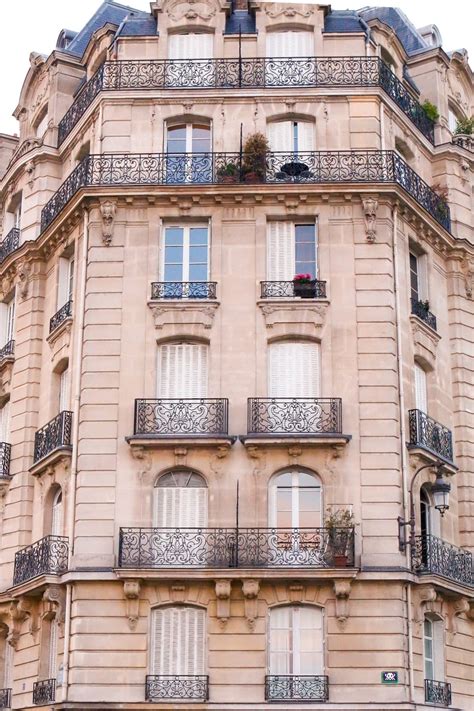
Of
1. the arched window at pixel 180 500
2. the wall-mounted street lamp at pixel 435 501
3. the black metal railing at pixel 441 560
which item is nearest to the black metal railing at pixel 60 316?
the arched window at pixel 180 500

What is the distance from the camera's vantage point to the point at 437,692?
89.9 ft

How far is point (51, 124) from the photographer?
34.3 m

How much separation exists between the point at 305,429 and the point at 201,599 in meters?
4.24

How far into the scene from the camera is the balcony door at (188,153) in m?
30.1

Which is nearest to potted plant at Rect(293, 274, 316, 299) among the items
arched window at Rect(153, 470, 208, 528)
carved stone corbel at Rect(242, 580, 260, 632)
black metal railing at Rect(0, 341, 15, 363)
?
arched window at Rect(153, 470, 208, 528)

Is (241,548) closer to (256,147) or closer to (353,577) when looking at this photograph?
(353,577)

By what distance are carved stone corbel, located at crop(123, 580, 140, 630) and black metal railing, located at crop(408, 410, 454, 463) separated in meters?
6.78

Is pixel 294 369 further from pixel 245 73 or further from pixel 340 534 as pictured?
pixel 245 73

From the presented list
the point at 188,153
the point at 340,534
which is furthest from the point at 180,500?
the point at 188,153

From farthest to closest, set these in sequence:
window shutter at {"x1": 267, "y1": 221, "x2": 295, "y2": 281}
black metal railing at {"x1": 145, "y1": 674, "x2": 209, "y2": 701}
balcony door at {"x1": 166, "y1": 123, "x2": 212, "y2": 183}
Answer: balcony door at {"x1": 166, "y1": 123, "x2": 212, "y2": 183}
window shutter at {"x1": 267, "y1": 221, "x2": 295, "y2": 281}
black metal railing at {"x1": 145, "y1": 674, "x2": 209, "y2": 701}

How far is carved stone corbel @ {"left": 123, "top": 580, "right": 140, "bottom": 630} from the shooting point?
2631cm

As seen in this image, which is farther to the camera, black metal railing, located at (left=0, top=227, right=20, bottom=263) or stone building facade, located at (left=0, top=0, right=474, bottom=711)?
A: black metal railing, located at (left=0, top=227, right=20, bottom=263)

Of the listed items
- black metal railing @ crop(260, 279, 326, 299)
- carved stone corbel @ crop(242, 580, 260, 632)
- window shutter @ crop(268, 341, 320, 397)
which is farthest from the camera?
black metal railing @ crop(260, 279, 326, 299)

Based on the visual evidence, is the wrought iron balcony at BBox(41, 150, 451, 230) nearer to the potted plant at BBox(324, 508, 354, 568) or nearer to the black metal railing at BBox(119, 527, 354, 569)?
the potted plant at BBox(324, 508, 354, 568)
